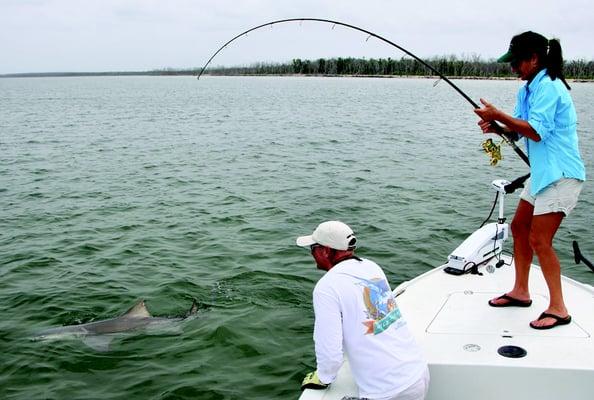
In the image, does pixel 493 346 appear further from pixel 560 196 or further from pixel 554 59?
pixel 554 59

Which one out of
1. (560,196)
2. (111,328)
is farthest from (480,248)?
(111,328)

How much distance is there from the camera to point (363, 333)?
368cm

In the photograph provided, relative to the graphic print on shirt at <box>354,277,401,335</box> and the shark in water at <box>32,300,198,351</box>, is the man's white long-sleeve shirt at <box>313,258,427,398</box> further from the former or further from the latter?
the shark in water at <box>32,300,198,351</box>

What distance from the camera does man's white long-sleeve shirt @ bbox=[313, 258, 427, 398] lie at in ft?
12.0

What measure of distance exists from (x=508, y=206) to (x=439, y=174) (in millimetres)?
4679

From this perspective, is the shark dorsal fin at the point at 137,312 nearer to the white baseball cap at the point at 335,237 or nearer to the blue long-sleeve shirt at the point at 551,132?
the white baseball cap at the point at 335,237

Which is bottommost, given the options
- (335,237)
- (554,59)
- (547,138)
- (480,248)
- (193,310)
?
(193,310)

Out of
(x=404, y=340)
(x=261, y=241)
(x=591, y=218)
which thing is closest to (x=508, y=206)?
(x=591, y=218)

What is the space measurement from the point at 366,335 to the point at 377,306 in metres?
0.20

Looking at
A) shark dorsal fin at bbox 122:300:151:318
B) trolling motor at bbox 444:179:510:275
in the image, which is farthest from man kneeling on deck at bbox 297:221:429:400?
shark dorsal fin at bbox 122:300:151:318

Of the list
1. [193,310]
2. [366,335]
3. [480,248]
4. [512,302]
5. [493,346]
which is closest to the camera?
[366,335]

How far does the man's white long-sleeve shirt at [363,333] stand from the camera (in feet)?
12.0

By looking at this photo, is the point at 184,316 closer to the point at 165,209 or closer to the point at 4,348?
the point at 4,348

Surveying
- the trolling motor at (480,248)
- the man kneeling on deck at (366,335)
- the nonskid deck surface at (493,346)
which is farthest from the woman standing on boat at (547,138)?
the man kneeling on deck at (366,335)
